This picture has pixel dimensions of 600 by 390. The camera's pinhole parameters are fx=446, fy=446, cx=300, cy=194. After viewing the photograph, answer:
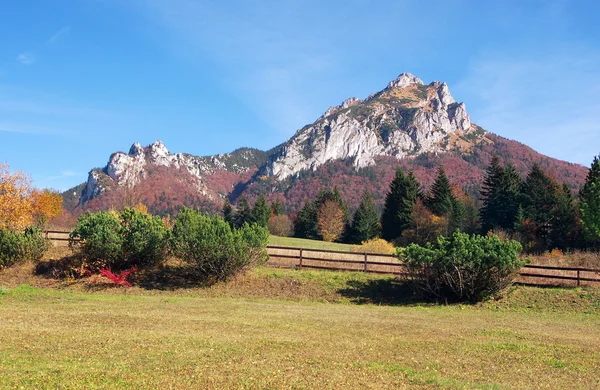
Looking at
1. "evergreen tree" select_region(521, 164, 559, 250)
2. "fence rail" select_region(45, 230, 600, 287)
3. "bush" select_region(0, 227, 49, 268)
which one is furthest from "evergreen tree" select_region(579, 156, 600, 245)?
"bush" select_region(0, 227, 49, 268)

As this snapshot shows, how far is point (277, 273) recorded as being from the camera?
23328 mm

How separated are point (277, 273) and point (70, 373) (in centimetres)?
1653

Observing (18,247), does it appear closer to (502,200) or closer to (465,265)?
(465,265)

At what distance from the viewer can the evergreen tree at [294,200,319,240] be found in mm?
83938

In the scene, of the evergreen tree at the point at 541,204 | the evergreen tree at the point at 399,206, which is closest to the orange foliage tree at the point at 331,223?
the evergreen tree at the point at 399,206

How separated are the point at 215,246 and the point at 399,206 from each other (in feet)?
164

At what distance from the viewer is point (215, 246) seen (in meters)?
21.3

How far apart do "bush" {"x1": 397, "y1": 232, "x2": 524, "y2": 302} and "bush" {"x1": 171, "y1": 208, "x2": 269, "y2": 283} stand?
720 centimetres

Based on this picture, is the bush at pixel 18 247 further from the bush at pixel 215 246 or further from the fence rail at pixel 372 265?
the bush at pixel 215 246

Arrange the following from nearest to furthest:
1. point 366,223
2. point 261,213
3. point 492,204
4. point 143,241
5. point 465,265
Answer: point 465,265 < point 143,241 < point 492,204 < point 366,223 < point 261,213

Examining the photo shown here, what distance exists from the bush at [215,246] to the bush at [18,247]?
7913 mm

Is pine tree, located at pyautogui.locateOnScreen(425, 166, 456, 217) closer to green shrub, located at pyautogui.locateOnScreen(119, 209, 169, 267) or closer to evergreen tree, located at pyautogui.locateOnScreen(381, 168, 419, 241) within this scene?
evergreen tree, located at pyautogui.locateOnScreen(381, 168, 419, 241)

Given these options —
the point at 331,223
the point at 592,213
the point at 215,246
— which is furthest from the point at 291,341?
the point at 331,223

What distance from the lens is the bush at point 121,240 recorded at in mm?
22484
